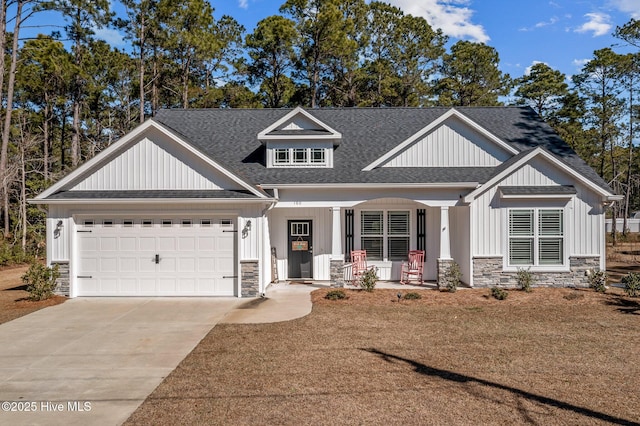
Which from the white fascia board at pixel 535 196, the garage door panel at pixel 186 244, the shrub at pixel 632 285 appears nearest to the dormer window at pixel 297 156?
the garage door panel at pixel 186 244

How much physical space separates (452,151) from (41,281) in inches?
507

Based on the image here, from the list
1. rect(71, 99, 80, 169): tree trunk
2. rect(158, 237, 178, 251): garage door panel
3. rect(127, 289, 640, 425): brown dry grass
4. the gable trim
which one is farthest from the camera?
rect(71, 99, 80, 169): tree trunk

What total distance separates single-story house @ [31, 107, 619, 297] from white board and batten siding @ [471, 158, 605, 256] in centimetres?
3

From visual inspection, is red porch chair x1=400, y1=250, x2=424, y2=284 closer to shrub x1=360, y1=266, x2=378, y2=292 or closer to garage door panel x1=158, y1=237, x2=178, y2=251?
shrub x1=360, y1=266, x2=378, y2=292

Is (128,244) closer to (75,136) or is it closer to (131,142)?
(131,142)

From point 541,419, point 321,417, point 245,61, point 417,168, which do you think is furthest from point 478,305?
point 245,61

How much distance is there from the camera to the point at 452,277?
12.3m

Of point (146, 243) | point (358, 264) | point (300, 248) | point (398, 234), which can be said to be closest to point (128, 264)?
point (146, 243)

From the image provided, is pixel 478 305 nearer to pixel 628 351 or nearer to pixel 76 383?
pixel 628 351

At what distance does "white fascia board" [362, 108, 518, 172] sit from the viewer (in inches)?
543

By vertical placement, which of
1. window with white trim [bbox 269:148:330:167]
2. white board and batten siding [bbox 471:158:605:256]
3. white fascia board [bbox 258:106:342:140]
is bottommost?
white board and batten siding [bbox 471:158:605:256]

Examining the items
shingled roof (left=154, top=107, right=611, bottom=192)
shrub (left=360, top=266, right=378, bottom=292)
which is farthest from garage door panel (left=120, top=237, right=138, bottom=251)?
shrub (left=360, top=266, right=378, bottom=292)

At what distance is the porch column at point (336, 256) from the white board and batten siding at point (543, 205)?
3987mm

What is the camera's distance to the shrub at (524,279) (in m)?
12.1
